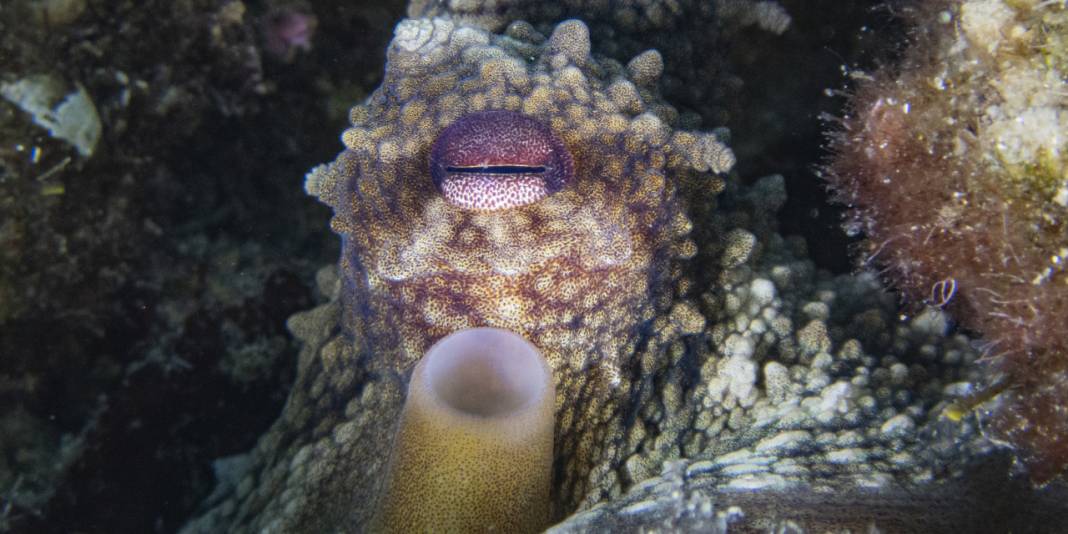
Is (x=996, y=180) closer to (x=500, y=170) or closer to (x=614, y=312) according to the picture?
(x=614, y=312)

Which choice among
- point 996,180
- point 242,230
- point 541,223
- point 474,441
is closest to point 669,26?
point 541,223

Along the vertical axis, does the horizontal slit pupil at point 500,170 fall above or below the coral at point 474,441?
above

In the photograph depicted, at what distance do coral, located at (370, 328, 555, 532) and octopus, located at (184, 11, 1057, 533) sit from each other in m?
0.22

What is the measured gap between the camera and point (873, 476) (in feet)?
7.68

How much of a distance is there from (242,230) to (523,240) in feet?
10.6

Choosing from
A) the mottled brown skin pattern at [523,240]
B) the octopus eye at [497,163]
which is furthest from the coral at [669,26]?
the octopus eye at [497,163]

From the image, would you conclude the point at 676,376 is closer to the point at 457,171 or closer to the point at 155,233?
the point at 457,171

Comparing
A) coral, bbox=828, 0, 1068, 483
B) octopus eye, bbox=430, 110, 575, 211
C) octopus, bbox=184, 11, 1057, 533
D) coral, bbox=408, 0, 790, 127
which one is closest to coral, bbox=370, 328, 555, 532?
octopus, bbox=184, 11, 1057, 533

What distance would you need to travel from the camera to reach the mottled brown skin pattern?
2.71 metres

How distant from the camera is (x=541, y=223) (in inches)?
105

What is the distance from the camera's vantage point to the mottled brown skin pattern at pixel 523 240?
8.89ft

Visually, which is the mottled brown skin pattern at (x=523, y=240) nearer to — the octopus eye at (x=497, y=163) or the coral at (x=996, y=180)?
the octopus eye at (x=497, y=163)

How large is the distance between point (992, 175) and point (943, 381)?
927 millimetres

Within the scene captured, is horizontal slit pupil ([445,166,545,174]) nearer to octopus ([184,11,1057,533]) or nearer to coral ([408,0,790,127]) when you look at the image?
octopus ([184,11,1057,533])
